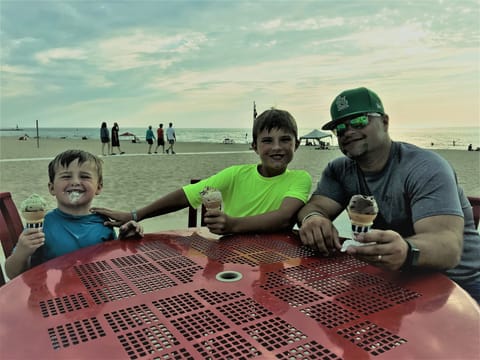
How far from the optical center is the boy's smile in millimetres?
2830

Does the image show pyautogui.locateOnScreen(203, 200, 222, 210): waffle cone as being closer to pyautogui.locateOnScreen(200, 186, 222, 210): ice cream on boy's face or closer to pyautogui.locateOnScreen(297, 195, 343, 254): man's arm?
pyautogui.locateOnScreen(200, 186, 222, 210): ice cream on boy's face

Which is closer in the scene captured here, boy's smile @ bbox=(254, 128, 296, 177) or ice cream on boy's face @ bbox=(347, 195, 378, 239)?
ice cream on boy's face @ bbox=(347, 195, 378, 239)

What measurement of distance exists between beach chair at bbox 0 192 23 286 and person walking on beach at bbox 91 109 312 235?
20.2 inches

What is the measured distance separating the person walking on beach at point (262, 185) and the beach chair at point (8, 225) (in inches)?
20.2

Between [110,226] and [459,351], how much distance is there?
6.94 feet

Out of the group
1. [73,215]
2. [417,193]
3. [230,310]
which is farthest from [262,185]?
[230,310]

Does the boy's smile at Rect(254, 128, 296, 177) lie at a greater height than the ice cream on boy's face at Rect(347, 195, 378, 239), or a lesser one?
greater

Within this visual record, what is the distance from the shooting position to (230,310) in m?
1.25

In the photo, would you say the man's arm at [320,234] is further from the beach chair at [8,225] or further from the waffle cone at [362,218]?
the beach chair at [8,225]

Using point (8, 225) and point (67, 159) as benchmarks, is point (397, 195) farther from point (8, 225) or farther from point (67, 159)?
point (8, 225)

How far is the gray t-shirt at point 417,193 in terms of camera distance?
1.95 m

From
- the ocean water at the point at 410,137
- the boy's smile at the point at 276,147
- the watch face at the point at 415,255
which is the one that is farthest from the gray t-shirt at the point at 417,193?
the ocean water at the point at 410,137

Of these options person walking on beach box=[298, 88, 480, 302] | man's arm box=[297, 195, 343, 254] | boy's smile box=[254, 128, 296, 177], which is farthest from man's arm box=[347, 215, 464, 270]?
boy's smile box=[254, 128, 296, 177]

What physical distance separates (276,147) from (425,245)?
1.41 metres
